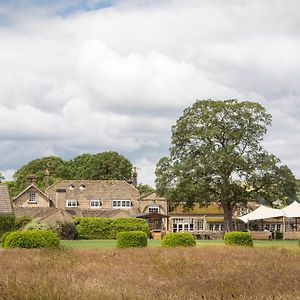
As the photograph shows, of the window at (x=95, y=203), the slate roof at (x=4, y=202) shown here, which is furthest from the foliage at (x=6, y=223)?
the window at (x=95, y=203)

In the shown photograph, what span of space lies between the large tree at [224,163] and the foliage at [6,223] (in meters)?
18.9

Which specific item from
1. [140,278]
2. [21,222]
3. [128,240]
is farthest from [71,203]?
[140,278]

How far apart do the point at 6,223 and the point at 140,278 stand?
1680 inches

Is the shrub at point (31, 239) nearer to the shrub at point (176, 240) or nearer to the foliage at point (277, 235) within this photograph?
the shrub at point (176, 240)

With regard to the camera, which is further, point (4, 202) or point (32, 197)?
point (32, 197)

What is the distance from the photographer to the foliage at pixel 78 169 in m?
116

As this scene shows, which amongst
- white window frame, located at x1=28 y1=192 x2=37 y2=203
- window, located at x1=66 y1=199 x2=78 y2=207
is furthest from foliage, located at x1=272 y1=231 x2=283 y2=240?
white window frame, located at x1=28 y1=192 x2=37 y2=203

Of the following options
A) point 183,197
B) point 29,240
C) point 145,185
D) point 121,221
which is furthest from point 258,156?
point 145,185

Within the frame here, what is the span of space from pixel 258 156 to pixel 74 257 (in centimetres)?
4833

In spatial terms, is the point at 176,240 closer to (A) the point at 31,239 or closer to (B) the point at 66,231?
(A) the point at 31,239

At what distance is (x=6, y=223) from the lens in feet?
187

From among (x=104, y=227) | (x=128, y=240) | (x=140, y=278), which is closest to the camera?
(x=140, y=278)

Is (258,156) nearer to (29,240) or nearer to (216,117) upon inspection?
(216,117)

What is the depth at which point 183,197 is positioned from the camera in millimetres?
68938
